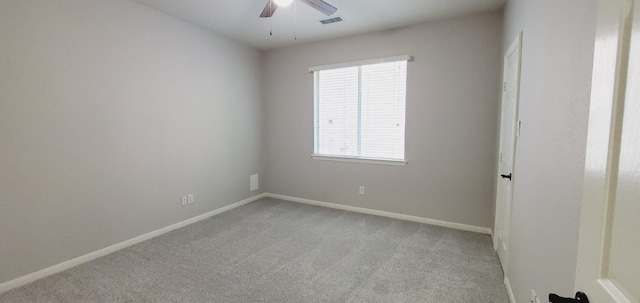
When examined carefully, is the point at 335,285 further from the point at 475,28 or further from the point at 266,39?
the point at 266,39

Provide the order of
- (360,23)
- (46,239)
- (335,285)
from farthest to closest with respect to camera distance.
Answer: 1. (360,23)
2. (46,239)
3. (335,285)

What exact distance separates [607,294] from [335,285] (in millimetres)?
2005

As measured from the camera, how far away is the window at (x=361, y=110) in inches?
155

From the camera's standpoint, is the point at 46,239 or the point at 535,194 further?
the point at 46,239

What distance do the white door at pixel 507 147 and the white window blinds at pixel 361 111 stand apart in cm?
129

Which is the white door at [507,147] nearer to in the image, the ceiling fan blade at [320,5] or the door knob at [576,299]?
the ceiling fan blade at [320,5]

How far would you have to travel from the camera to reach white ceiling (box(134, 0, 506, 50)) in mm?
3059

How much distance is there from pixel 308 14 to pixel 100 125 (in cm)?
251

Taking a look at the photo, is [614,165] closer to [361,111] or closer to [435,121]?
[435,121]

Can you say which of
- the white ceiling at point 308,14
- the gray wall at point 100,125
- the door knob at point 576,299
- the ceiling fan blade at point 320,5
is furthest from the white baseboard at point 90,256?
the door knob at point 576,299

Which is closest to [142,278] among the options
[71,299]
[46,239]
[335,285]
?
[71,299]

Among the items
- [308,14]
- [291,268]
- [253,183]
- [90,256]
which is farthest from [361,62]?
[90,256]

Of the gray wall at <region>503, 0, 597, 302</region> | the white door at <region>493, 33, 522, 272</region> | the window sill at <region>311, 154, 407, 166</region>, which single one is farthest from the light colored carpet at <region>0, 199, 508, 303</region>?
the window sill at <region>311, 154, 407, 166</region>

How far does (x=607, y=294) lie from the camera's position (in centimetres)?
57
